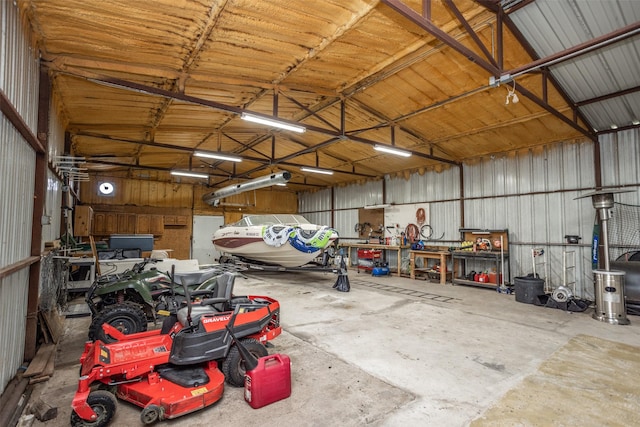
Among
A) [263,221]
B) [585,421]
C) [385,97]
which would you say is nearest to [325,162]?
[263,221]

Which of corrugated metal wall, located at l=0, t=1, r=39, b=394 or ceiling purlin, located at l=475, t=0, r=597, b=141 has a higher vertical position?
ceiling purlin, located at l=475, t=0, r=597, b=141

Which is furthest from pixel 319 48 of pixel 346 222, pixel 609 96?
pixel 346 222

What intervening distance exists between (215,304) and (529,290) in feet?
19.6

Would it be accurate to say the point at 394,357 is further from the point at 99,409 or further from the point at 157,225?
the point at 157,225

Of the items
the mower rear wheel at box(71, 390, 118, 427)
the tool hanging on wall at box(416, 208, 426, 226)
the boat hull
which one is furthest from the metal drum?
the mower rear wheel at box(71, 390, 118, 427)

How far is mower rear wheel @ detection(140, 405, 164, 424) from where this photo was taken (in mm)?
2070

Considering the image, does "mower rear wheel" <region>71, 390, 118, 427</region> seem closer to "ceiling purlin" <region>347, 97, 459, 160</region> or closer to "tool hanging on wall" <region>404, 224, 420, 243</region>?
"ceiling purlin" <region>347, 97, 459, 160</region>

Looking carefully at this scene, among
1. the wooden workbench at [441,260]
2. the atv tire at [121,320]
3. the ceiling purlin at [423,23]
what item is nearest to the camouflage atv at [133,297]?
the atv tire at [121,320]

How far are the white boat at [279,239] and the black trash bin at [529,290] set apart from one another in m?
4.12

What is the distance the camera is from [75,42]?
12.4ft

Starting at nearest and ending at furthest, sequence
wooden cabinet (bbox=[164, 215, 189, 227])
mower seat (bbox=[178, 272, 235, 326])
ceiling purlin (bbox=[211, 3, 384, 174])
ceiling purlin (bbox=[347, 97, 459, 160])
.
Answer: mower seat (bbox=[178, 272, 235, 326])
ceiling purlin (bbox=[211, 3, 384, 174])
ceiling purlin (bbox=[347, 97, 459, 160])
wooden cabinet (bbox=[164, 215, 189, 227])

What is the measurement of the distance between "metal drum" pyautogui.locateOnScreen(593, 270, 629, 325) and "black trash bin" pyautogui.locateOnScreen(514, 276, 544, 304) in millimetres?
1093

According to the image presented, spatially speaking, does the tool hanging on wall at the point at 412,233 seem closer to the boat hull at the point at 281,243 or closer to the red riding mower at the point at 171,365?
the boat hull at the point at 281,243

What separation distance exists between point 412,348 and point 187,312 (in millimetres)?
2539
